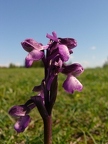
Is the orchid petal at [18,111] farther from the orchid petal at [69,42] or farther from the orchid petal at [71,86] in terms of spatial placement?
the orchid petal at [69,42]

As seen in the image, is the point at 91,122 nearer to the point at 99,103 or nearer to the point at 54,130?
the point at 54,130

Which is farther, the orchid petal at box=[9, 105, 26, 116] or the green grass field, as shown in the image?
the green grass field

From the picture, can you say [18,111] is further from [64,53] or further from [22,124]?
[64,53]

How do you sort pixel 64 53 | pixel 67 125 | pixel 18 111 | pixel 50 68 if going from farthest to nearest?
1. pixel 67 125
2. pixel 18 111
3. pixel 50 68
4. pixel 64 53

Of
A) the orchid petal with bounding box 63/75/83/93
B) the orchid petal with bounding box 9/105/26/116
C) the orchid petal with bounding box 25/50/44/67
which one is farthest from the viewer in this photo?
the orchid petal with bounding box 9/105/26/116

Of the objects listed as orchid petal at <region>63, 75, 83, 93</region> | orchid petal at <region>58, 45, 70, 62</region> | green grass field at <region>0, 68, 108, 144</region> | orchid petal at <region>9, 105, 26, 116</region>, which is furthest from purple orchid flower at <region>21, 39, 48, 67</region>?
green grass field at <region>0, 68, 108, 144</region>

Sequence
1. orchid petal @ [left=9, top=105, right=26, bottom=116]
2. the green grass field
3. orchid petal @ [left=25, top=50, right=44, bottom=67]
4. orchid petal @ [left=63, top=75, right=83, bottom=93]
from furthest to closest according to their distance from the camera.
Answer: the green grass field < orchid petal @ [left=9, top=105, right=26, bottom=116] < orchid petal @ [left=63, top=75, right=83, bottom=93] < orchid petal @ [left=25, top=50, right=44, bottom=67]

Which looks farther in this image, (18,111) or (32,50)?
(18,111)

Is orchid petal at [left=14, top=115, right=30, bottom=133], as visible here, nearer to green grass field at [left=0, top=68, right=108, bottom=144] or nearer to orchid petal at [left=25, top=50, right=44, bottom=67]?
orchid petal at [left=25, top=50, right=44, bottom=67]

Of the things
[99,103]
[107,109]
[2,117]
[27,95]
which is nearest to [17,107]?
[2,117]

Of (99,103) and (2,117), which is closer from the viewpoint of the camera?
(2,117)

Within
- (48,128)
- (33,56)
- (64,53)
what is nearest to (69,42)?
(64,53)
